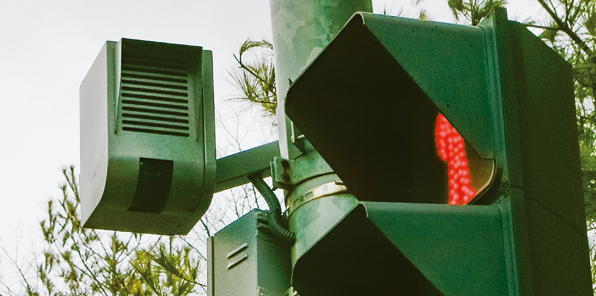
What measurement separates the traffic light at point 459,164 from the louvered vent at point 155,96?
0.87 meters

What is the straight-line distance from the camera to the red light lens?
2578 millimetres

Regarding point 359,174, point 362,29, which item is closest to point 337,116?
point 359,174

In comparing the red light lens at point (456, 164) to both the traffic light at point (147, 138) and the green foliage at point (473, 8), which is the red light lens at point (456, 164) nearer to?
the traffic light at point (147, 138)

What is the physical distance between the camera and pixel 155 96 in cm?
389

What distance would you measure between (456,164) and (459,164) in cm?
1

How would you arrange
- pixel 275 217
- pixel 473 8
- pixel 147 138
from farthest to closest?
pixel 473 8 → pixel 147 138 → pixel 275 217

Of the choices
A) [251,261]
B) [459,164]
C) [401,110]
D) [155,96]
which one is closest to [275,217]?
[251,261]

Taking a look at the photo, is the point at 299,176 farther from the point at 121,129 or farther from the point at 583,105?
the point at 583,105

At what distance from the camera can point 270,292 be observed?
3.30m

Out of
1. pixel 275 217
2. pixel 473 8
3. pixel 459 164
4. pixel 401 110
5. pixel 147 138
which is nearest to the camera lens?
pixel 459 164

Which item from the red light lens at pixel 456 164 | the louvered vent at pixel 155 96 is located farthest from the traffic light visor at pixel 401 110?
the louvered vent at pixel 155 96

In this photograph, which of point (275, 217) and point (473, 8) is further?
point (473, 8)

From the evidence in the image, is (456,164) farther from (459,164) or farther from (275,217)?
(275,217)

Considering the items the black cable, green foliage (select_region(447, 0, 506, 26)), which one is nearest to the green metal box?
the black cable
